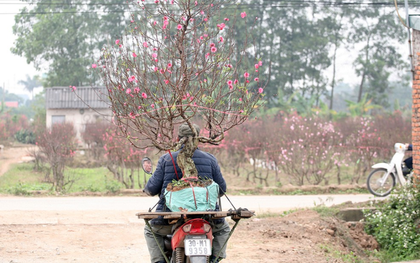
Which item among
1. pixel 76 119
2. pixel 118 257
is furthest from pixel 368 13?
pixel 118 257

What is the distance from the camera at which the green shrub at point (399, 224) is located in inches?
319

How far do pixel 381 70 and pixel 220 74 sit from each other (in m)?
37.8

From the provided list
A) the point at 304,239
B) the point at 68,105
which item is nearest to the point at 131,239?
the point at 304,239

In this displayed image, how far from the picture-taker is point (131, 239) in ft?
25.4

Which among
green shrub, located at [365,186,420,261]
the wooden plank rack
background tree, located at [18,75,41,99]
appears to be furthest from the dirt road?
background tree, located at [18,75,41,99]

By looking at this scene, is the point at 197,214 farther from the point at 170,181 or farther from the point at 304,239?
the point at 304,239

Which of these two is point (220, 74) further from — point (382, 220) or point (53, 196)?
point (53, 196)

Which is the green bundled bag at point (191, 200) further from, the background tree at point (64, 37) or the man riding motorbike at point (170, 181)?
the background tree at point (64, 37)

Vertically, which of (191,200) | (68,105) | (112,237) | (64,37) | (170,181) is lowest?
(112,237)

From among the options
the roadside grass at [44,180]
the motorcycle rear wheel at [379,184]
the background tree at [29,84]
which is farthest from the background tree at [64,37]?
the background tree at [29,84]

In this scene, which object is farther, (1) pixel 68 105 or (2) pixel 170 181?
(1) pixel 68 105

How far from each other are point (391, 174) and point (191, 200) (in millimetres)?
8985

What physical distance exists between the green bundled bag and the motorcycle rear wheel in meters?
8.77

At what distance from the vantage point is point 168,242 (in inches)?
188
